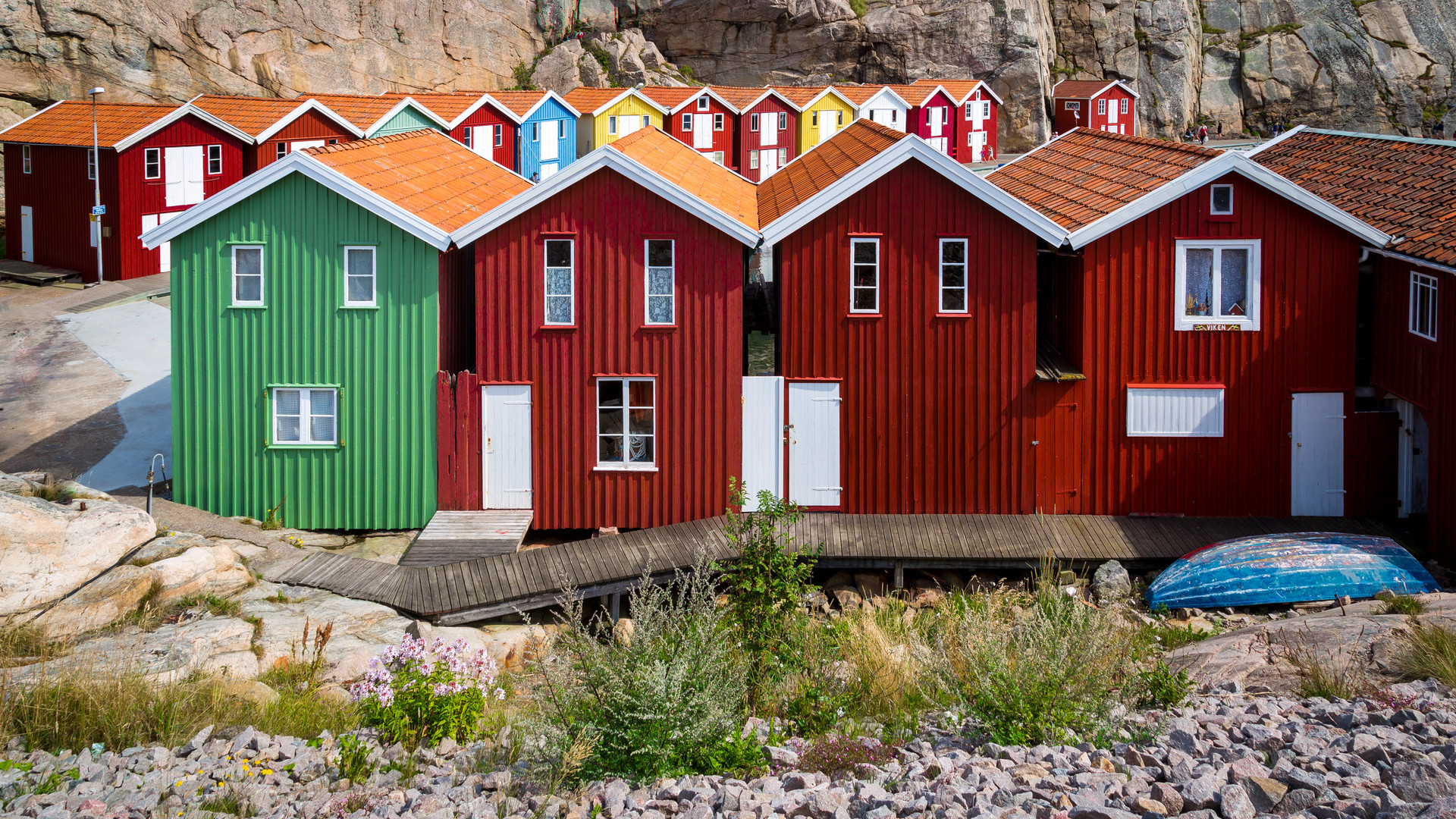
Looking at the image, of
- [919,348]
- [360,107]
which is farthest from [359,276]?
[360,107]

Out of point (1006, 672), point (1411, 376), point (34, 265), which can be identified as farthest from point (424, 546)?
point (34, 265)

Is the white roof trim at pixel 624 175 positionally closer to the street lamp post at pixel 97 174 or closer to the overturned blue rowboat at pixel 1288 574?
the overturned blue rowboat at pixel 1288 574

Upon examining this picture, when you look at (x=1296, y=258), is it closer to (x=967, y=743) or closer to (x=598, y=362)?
(x=598, y=362)

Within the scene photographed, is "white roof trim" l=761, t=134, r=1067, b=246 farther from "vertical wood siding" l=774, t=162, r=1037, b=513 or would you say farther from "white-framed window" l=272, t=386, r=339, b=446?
"white-framed window" l=272, t=386, r=339, b=446

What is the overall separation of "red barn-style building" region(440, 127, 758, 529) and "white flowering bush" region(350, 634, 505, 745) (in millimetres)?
8356

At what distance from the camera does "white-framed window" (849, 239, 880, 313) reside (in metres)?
18.3

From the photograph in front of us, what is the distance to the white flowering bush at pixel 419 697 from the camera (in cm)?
978

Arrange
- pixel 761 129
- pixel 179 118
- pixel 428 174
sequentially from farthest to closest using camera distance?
pixel 761 129, pixel 179 118, pixel 428 174

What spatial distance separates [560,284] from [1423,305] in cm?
1233

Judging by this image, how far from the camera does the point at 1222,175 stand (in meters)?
17.8

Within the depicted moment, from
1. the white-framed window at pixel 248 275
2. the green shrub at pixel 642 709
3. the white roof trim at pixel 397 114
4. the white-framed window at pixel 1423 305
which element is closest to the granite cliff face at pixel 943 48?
the white roof trim at pixel 397 114

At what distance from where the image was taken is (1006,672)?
9.72 meters

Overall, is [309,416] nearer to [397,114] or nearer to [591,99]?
[397,114]

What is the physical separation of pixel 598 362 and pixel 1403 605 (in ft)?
36.5
